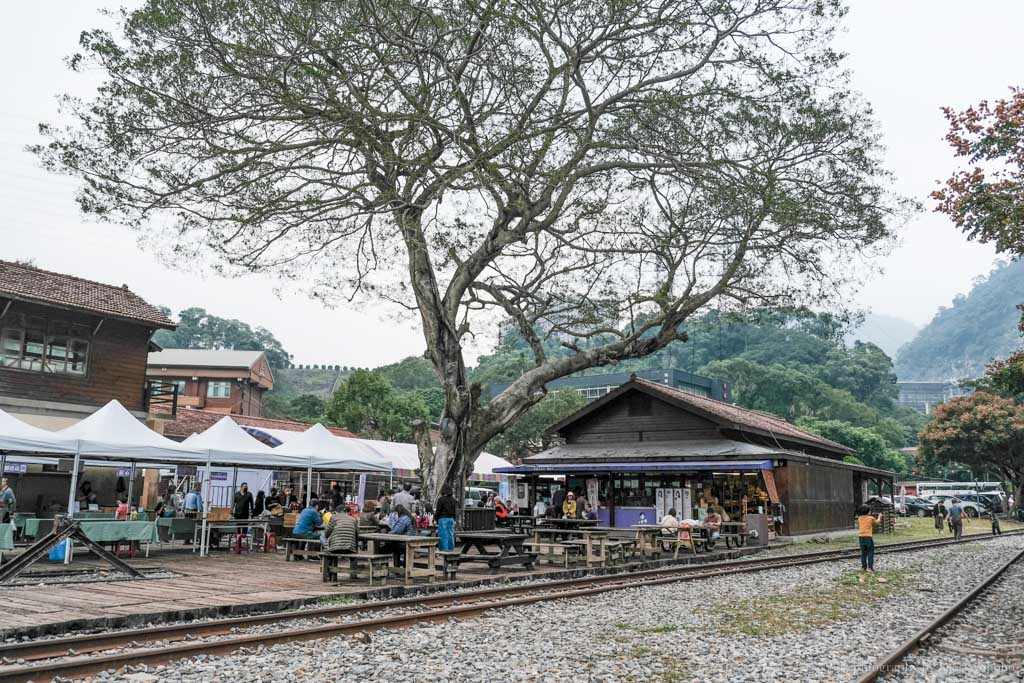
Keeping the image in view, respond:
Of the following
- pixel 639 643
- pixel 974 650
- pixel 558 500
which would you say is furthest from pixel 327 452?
pixel 974 650

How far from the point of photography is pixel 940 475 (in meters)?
69.6

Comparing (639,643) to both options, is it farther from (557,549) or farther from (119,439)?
(119,439)

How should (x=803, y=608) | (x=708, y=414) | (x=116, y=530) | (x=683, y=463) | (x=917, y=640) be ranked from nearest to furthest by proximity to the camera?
1. (x=917, y=640)
2. (x=803, y=608)
3. (x=116, y=530)
4. (x=683, y=463)
5. (x=708, y=414)

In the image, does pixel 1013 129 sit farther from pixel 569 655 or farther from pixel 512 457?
pixel 512 457

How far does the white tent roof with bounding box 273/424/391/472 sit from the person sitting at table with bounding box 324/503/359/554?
4925 mm

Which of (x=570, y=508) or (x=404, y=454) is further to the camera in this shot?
(x=404, y=454)

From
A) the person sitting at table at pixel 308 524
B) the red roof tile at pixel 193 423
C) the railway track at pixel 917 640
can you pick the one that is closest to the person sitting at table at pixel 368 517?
the person sitting at table at pixel 308 524

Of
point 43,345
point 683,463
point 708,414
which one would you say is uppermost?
point 43,345

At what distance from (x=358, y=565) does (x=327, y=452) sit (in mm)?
5731

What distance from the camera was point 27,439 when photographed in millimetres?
12391

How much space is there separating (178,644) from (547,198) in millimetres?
12339

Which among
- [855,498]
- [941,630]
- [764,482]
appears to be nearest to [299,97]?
[941,630]

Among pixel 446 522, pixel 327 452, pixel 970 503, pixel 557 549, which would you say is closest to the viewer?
pixel 446 522

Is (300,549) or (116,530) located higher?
(116,530)
